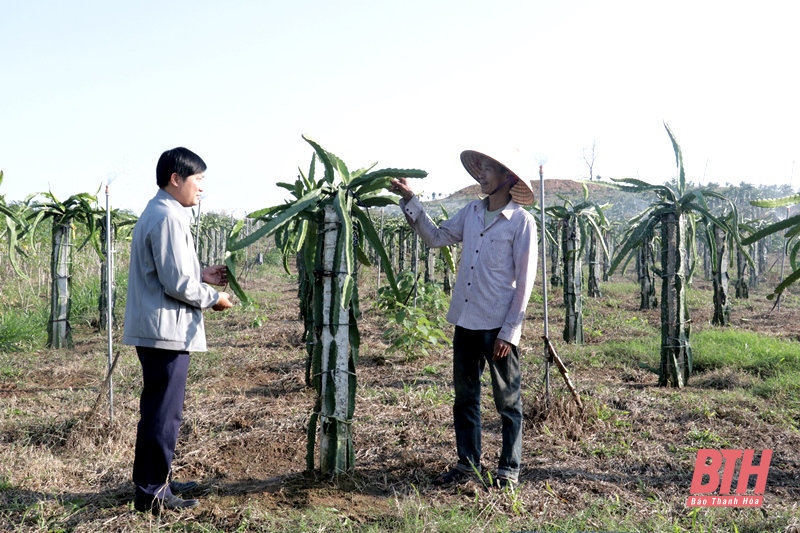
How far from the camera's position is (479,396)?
2.93m

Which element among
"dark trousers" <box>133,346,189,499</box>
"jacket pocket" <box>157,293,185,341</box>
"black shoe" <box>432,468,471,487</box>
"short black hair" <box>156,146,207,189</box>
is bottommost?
"black shoe" <box>432,468,471,487</box>

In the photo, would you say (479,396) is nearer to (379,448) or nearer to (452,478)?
(452,478)

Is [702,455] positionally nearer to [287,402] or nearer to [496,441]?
[496,441]

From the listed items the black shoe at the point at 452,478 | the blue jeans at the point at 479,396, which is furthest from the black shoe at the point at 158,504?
the blue jeans at the point at 479,396

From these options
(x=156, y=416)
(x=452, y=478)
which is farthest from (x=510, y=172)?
(x=156, y=416)

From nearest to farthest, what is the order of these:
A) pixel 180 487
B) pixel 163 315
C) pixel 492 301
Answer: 1. pixel 163 315
2. pixel 180 487
3. pixel 492 301

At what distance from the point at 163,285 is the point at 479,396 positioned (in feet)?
5.10

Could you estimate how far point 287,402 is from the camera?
4.42 meters

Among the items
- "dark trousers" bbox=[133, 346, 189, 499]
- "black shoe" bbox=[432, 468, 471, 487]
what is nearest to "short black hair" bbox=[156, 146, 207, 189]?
"dark trousers" bbox=[133, 346, 189, 499]

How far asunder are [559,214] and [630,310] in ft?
13.7

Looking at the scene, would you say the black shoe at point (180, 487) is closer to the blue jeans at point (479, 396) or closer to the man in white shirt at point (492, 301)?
the man in white shirt at point (492, 301)

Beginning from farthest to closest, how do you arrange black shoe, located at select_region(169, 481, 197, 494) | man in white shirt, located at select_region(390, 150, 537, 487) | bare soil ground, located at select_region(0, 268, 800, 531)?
1. man in white shirt, located at select_region(390, 150, 537, 487)
2. black shoe, located at select_region(169, 481, 197, 494)
3. bare soil ground, located at select_region(0, 268, 800, 531)

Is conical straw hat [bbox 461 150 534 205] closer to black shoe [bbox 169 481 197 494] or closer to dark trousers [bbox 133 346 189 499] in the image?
dark trousers [bbox 133 346 189 499]

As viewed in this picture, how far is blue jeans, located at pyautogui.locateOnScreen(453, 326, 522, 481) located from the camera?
2834 mm
